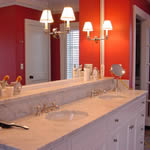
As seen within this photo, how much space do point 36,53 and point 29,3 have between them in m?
0.42

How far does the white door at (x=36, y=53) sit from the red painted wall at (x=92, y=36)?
0.83 meters

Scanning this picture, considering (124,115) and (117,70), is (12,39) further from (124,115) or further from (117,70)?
(117,70)

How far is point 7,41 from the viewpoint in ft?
5.56

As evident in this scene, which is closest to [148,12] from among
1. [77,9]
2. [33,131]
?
[77,9]

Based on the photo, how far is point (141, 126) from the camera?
2.79 m

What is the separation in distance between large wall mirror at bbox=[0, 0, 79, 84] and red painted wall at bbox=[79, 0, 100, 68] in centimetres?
37

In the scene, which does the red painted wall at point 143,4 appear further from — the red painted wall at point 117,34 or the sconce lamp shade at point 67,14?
the sconce lamp shade at point 67,14

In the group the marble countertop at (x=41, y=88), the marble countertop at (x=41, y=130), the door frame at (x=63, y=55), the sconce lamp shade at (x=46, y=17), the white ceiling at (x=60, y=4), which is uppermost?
the white ceiling at (x=60, y=4)

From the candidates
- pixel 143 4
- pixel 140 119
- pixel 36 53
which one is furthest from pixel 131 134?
pixel 143 4

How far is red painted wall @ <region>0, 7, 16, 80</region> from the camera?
1.65 m

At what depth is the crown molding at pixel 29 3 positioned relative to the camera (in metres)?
1.69

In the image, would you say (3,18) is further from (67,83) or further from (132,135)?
(132,135)

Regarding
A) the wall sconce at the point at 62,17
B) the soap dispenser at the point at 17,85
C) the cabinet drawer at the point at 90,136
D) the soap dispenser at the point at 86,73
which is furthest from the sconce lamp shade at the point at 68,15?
the cabinet drawer at the point at 90,136

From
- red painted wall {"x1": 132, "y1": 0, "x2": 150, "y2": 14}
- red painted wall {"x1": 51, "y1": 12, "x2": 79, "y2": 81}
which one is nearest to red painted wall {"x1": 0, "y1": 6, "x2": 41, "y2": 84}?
red painted wall {"x1": 51, "y1": 12, "x2": 79, "y2": 81}
